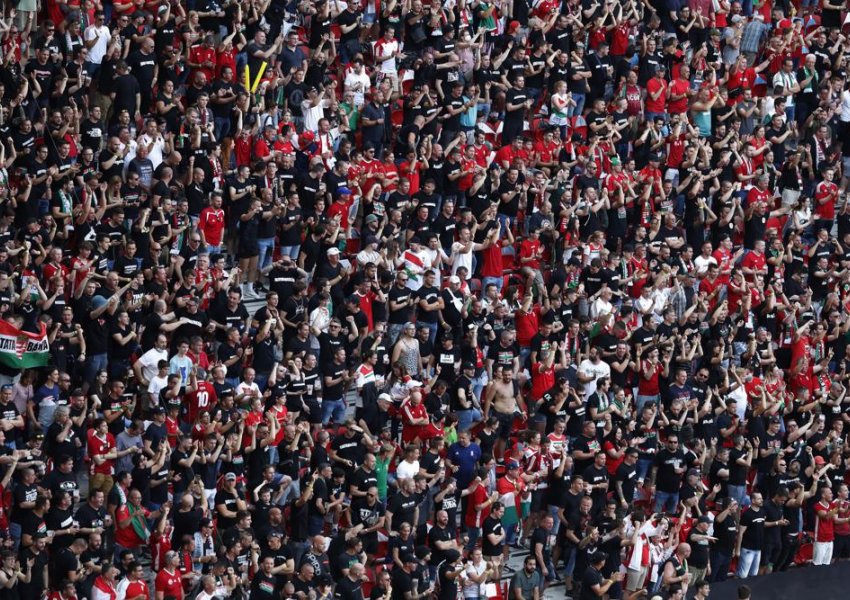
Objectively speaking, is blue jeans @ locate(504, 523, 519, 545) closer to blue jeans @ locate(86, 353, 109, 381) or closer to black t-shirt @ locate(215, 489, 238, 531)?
black t-shirt @ locate(215, 489, 238, 531)

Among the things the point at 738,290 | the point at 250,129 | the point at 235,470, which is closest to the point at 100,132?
the point at 250,129

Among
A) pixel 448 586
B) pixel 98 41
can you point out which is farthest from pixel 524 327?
pixel 98 41

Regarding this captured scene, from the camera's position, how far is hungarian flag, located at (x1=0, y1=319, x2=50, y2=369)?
21.7m

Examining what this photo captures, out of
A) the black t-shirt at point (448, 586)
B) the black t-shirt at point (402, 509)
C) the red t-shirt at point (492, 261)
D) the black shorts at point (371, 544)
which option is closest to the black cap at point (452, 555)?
the black t-shirt at point (448, 586)

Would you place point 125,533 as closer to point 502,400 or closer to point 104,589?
point 104,589

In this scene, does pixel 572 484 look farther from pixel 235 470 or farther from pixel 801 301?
pixel 801 301

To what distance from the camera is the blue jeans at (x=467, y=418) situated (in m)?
25.0

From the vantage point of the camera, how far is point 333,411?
79.4ft

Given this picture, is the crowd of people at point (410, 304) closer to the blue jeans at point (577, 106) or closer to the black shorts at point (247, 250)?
the black shorts at point (247, 250)

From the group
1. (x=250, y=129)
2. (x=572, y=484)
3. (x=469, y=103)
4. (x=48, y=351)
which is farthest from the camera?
(x=469, y=103)

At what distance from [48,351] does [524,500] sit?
20.6ft

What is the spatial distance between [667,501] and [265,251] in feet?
20.1

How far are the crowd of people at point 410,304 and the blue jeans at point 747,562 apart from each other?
0.07 metres

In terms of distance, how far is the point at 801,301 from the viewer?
95.3ft
